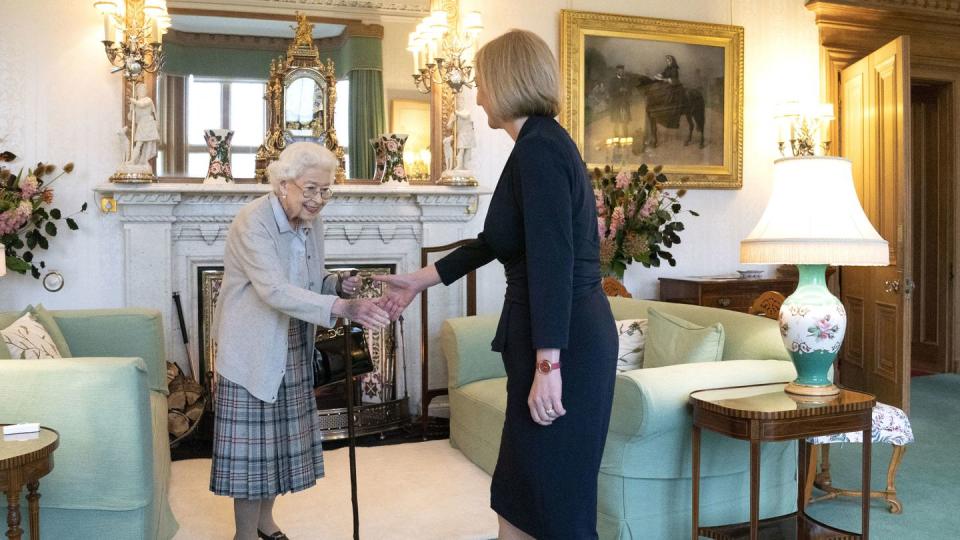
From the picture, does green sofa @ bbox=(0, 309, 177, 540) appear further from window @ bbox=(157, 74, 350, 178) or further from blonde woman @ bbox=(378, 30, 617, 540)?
window @ bbox=(157, 74, 350, 178)

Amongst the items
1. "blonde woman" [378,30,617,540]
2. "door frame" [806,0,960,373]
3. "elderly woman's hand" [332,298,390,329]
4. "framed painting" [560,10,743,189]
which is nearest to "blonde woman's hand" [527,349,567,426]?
"blonde woman" [378,30,617,540]

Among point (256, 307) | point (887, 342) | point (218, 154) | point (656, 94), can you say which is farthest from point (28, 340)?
point (887, 342)

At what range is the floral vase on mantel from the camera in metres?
5.38

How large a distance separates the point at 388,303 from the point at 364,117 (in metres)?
3.11

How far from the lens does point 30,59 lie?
4.88 metres

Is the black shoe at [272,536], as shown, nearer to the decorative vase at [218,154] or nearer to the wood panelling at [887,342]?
the decorative vase at [218,154]

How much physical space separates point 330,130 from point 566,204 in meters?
3.71

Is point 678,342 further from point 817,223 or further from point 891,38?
point 891,38

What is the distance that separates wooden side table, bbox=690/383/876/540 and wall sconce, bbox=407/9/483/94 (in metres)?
2.98

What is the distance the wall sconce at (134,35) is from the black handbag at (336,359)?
6.12 ft

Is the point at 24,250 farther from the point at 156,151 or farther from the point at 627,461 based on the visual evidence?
the point at 627,461

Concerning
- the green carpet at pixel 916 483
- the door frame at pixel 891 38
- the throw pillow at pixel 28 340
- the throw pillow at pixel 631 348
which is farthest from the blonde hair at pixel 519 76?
the door frame at pixel 891 38

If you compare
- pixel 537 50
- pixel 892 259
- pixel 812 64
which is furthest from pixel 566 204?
pixel 812 64

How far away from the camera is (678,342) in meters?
3.49
